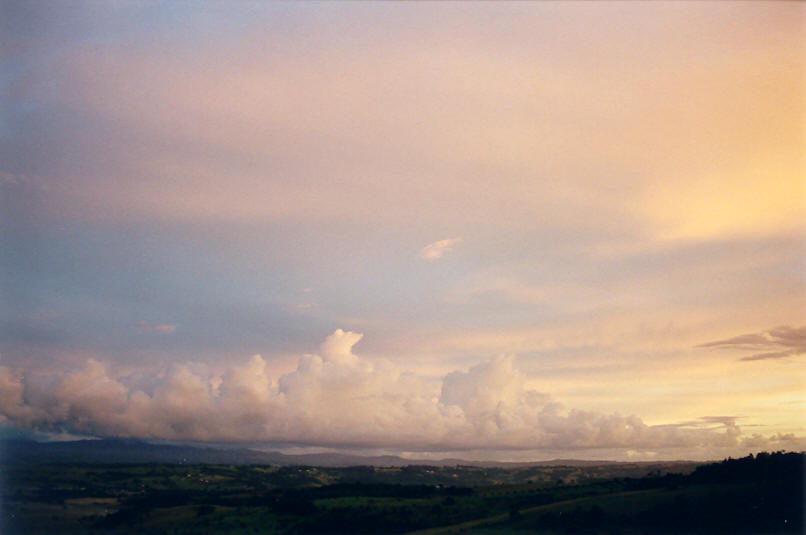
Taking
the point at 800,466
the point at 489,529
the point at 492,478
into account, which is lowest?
the point at 492,478

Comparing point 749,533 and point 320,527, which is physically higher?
point 749,533

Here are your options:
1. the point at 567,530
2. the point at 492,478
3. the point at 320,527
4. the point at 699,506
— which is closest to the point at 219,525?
the point at 320,527

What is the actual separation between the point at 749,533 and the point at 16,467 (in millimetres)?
70555

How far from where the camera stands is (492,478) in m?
110

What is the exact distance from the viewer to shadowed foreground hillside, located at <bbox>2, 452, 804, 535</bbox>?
47312mm

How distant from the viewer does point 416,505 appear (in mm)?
60812

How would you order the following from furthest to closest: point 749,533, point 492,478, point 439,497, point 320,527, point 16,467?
1. point 492,478
2. point 439,497
3. point 16,467
4. point 320,527
5. point 749,533

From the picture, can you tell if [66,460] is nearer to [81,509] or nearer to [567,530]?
[81,509]

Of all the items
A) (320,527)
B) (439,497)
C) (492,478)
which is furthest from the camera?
(492,478)

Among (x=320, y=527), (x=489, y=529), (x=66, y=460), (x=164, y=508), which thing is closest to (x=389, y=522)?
(x=320, y=527)

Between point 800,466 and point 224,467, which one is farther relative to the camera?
point 224,467

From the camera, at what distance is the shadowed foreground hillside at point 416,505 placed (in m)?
47.3

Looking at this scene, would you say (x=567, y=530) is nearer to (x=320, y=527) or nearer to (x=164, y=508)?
(x=320, y=527)

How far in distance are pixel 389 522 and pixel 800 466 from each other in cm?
3831
